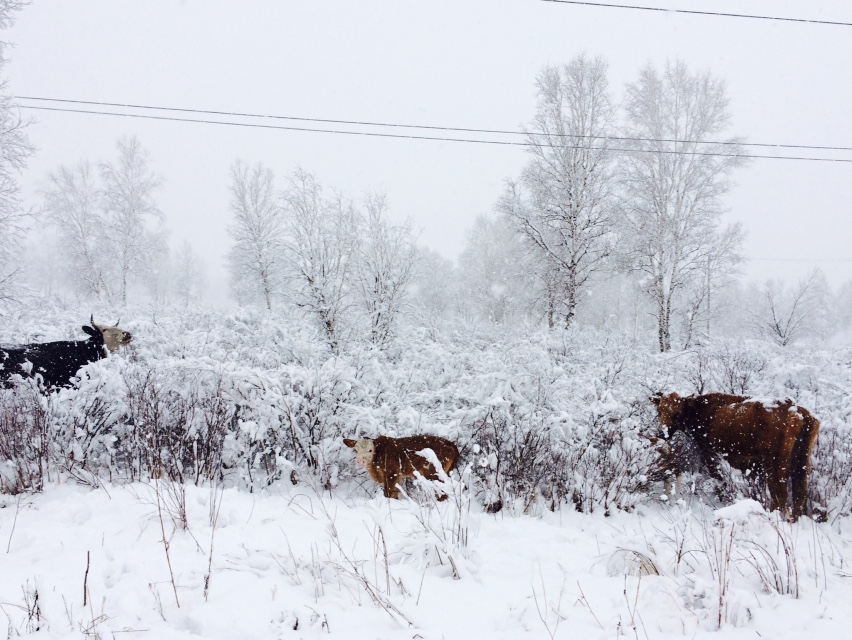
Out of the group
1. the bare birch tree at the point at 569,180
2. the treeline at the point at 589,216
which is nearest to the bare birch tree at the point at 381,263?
the treeline at the point at 589,216

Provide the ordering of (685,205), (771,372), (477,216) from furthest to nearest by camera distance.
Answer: (477,216)
(685,205)
(771,372)

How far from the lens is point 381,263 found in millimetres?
12578

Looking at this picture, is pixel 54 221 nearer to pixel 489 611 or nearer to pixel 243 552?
pixel 243 552

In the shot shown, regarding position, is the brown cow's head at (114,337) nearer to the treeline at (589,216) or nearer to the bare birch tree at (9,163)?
the bare birch tree at (9,163)

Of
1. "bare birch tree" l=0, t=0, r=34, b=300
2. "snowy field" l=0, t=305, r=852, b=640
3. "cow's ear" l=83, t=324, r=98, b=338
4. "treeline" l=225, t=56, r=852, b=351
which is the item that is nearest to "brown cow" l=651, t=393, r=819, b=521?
"snowy field" l=0, t=305, r=852, b=640

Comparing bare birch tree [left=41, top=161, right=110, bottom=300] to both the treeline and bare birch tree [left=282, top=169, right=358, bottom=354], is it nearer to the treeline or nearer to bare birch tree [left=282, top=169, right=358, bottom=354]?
the treeline

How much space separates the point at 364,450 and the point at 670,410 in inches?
136

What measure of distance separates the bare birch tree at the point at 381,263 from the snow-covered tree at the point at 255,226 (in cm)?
1140

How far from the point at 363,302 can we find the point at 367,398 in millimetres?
7452

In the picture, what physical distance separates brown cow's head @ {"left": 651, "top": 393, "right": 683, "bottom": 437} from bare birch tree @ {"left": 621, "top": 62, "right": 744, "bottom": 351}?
9.27 metres

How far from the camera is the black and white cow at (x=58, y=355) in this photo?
234 inches

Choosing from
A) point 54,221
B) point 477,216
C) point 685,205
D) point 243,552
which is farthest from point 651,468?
point 54,221

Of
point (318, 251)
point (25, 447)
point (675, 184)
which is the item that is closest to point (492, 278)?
point (675, 184)

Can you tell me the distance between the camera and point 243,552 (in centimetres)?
272
